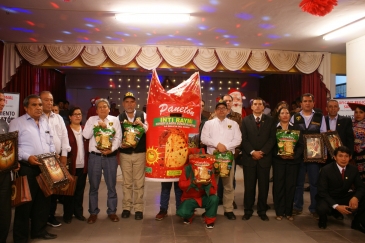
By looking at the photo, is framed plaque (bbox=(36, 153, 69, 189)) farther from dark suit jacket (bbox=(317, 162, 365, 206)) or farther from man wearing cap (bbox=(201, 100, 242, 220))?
dark suit jacket (bbox=(317, 162, 365, 206))

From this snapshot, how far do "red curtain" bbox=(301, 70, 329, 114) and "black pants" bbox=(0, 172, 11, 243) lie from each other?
22.1ft

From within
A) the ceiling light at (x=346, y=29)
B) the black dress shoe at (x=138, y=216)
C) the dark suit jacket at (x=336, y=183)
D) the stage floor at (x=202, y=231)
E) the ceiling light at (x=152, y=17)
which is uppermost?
the ceiling light at (x=346, y=29)

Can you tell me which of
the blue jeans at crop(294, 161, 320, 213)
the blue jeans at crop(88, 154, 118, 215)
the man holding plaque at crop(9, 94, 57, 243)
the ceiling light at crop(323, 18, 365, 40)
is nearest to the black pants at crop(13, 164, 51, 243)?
the man holding plaque at crop(9, 94, 57, 243)

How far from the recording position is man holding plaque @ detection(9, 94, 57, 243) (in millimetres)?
3047

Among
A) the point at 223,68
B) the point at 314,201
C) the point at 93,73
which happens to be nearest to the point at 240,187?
the point at 314,201

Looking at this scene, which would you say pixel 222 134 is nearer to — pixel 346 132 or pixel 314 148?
pixel 314 148

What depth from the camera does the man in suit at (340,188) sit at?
3.60m

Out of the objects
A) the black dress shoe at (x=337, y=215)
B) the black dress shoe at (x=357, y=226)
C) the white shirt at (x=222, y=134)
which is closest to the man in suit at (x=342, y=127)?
the black dress shoe at (x=337, y=215)

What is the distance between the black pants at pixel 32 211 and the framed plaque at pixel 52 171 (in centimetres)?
15

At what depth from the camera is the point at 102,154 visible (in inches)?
148

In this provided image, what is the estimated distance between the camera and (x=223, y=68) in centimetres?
729

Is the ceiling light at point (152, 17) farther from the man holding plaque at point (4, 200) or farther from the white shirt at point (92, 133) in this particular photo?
the man holding plaque at point (4, 200)

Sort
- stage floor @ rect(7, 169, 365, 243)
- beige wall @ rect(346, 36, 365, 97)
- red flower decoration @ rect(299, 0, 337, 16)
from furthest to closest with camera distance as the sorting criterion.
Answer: beige wall @ rect(346, 36, 365, 97), stage floor @ rect(7, 169, 365, 243), red flower decoration @ rect(299, 0, 337, 16)

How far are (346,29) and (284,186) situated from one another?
11.2 ft
